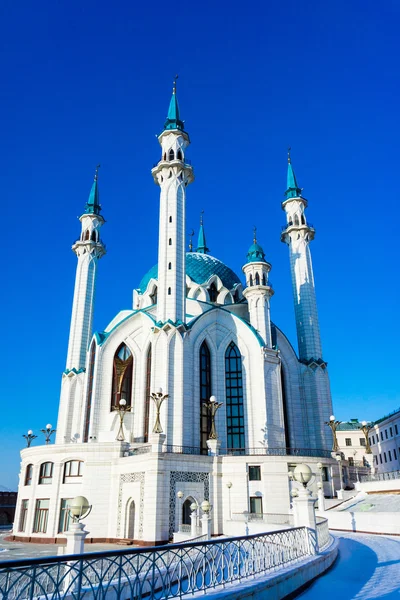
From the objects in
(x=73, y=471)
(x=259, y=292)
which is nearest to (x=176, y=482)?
(x=73, y=471)

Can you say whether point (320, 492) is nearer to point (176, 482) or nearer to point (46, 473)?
point (176, 482)

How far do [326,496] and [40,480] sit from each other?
16720mm

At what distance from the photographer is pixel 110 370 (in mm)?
33562

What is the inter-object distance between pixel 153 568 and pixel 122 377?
27.2 metres

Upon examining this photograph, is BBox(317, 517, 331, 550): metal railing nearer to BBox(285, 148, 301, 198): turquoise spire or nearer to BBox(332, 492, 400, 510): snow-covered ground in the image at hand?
BBox(332, 492, 400, 510): snow-covered ground

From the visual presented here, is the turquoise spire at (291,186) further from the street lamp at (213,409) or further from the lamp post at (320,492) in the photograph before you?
the lamp post at (320,492)

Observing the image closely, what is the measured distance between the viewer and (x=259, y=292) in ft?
112

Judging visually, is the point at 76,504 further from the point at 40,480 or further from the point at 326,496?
the point at 326,496

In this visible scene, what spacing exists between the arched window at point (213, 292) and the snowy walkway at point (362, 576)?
26.9 meters

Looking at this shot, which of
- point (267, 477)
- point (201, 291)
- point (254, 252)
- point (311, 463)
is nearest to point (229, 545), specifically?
point (267, 477)

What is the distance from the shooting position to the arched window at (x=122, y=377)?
32.6 meters

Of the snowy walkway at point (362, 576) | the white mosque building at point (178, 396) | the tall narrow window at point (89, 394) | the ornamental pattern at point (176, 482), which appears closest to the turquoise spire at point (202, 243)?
the white mosque building at point (178, 396)

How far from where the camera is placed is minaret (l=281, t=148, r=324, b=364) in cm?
3741

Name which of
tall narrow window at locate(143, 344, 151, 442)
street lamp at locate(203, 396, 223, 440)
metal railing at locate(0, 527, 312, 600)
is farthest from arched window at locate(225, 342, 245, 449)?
metal railing at locate(0, 527, 312, 600)
